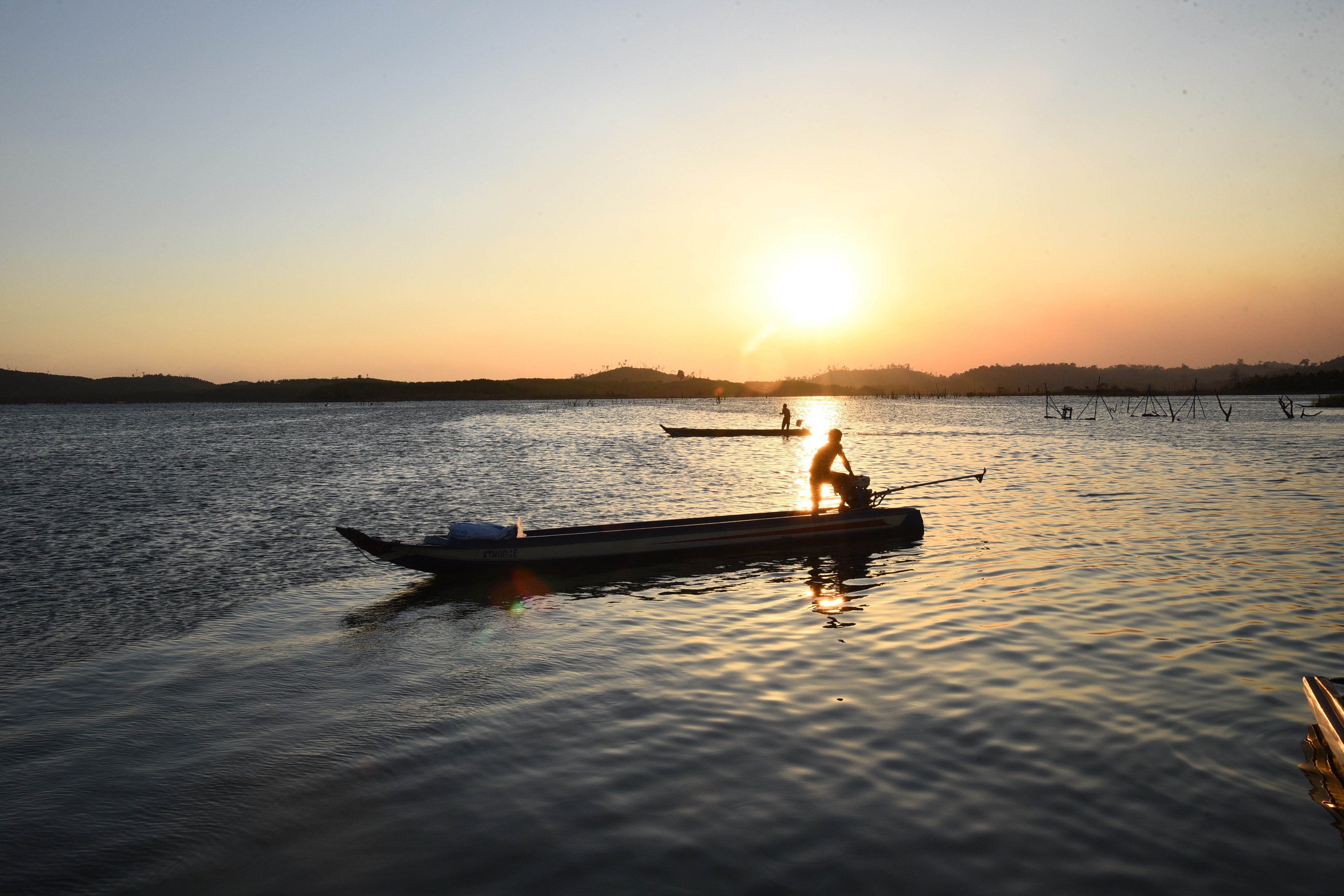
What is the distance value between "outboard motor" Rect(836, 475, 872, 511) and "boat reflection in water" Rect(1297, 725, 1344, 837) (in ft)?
41.9

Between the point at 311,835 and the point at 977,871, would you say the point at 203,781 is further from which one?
the point at 977,871

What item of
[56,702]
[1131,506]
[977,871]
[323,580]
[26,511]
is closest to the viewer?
[977,871]

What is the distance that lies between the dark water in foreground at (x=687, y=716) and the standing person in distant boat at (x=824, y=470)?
184 cm

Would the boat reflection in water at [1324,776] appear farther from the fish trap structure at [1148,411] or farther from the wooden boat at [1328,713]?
the fish trap structure at [1148,411]

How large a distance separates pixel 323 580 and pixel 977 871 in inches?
599

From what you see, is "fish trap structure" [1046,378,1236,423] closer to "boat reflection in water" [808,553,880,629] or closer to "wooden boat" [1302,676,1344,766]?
"boat reflection in water" [808,553,880,629]

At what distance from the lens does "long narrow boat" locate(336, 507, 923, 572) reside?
51.9 ft

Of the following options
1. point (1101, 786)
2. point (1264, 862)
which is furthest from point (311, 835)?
point (1264, 862)

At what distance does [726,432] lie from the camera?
65688 millimetres

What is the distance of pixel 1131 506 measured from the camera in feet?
82.3

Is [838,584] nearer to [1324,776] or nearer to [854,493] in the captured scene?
[854,493]

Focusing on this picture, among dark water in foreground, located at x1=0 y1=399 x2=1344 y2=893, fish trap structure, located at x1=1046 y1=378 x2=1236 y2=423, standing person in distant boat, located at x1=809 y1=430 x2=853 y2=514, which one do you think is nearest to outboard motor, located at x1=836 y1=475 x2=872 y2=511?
standing person in distant boat, located at x1=809 y1=430 x2=853 y2=514

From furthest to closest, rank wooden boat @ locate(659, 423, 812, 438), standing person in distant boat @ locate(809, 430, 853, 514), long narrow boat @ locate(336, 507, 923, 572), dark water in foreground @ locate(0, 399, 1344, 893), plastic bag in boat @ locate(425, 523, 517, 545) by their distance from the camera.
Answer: wooden boat @ locate(659, 423, 812, 438) < standing person in distant boat @ locate(809, 430, 853, 514) < plastic bag in boat @ locate(425, 523, 517, 545) < long narrow boat @ locate(336, 507, 923, 572) < dark water in foreground @ locate(0, 399, 1344, 893)

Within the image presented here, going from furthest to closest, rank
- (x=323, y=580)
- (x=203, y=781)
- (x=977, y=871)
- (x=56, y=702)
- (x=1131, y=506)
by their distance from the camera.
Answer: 1. (x=1131, y=506)
2. (x=323, y=580)
3. (x=56, y=702)
4. (x=203, y=781)
5. (x=977, y=871)
